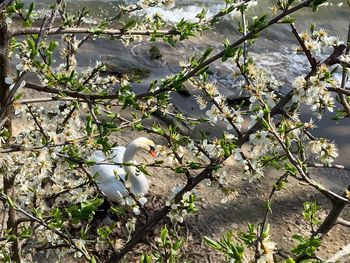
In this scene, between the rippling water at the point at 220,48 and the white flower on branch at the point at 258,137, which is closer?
the white flower on branch at the point at 258,137

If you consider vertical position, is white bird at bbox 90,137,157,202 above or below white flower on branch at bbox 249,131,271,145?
below

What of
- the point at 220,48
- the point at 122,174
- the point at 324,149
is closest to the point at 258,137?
the point at 324,149

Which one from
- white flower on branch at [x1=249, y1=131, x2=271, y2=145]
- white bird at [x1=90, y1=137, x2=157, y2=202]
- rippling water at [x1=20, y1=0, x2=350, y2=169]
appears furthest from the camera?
rippling water at [x1=20, y1=0, x2=350, y2=169]

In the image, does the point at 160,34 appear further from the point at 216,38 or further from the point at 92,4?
the point at 92,4

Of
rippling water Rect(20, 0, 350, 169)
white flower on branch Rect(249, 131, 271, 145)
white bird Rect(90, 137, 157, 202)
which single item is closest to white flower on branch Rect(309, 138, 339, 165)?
white flower on branch Rect(249, 131, 271, 145)

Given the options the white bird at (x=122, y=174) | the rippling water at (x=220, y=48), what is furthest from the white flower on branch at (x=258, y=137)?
the rippling water at (x=220, y=48)

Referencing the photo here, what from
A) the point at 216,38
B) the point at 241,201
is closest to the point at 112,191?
the point at 241,201

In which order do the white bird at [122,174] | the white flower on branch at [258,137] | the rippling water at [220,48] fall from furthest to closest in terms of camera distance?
1. the rippling water at [220,48]
2. the white bird at [122,174]
3. the white flower on branch at [258,137]

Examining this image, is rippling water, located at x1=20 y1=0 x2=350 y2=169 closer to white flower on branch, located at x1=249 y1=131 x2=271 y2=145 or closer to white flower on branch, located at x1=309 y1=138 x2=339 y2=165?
white flower on branch, located at x1=309 y1=138 x2=339 y2=165

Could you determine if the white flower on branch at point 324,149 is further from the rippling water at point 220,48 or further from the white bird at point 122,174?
the rippling water at point 220,48

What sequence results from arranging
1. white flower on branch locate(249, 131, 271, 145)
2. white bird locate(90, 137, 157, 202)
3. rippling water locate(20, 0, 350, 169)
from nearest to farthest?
white flower on branch locate(249, 131, 271, 145) → white bird locate(90, 137, 157, 202) → rippling water locate(20, 0, 350, 169)

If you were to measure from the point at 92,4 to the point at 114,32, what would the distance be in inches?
398

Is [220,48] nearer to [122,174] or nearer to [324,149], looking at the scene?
[122,174]

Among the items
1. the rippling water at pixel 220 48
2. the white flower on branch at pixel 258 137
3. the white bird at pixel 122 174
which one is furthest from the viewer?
the rippling water at pixel 220 48
